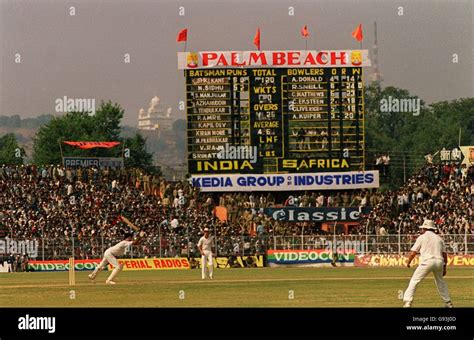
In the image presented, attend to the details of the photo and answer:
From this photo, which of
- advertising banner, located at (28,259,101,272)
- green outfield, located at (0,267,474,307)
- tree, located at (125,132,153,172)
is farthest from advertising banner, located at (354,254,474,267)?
tree, located at (125,132,153,172)

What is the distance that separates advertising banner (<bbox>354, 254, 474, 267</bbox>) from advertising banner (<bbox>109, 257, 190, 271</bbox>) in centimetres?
866

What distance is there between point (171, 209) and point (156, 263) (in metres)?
8.22

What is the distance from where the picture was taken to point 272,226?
224ft

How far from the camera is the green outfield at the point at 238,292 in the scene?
107 feet

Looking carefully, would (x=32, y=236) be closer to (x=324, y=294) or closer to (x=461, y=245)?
(x=461, y=245)

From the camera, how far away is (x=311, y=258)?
202ft

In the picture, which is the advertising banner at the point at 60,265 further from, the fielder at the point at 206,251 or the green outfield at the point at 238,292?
the fielder at the point at 206,251

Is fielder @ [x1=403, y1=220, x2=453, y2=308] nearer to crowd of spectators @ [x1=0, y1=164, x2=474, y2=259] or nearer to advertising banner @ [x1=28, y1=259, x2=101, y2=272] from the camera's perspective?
crowd of spectators @ [x1=0, y1=164, x2=474, y2=259]

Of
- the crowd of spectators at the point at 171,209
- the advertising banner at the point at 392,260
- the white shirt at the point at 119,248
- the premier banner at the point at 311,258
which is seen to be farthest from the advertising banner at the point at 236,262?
the white shirt at the point at 119,248

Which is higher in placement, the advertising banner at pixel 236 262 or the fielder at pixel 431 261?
the fielder at pixel 431 261
